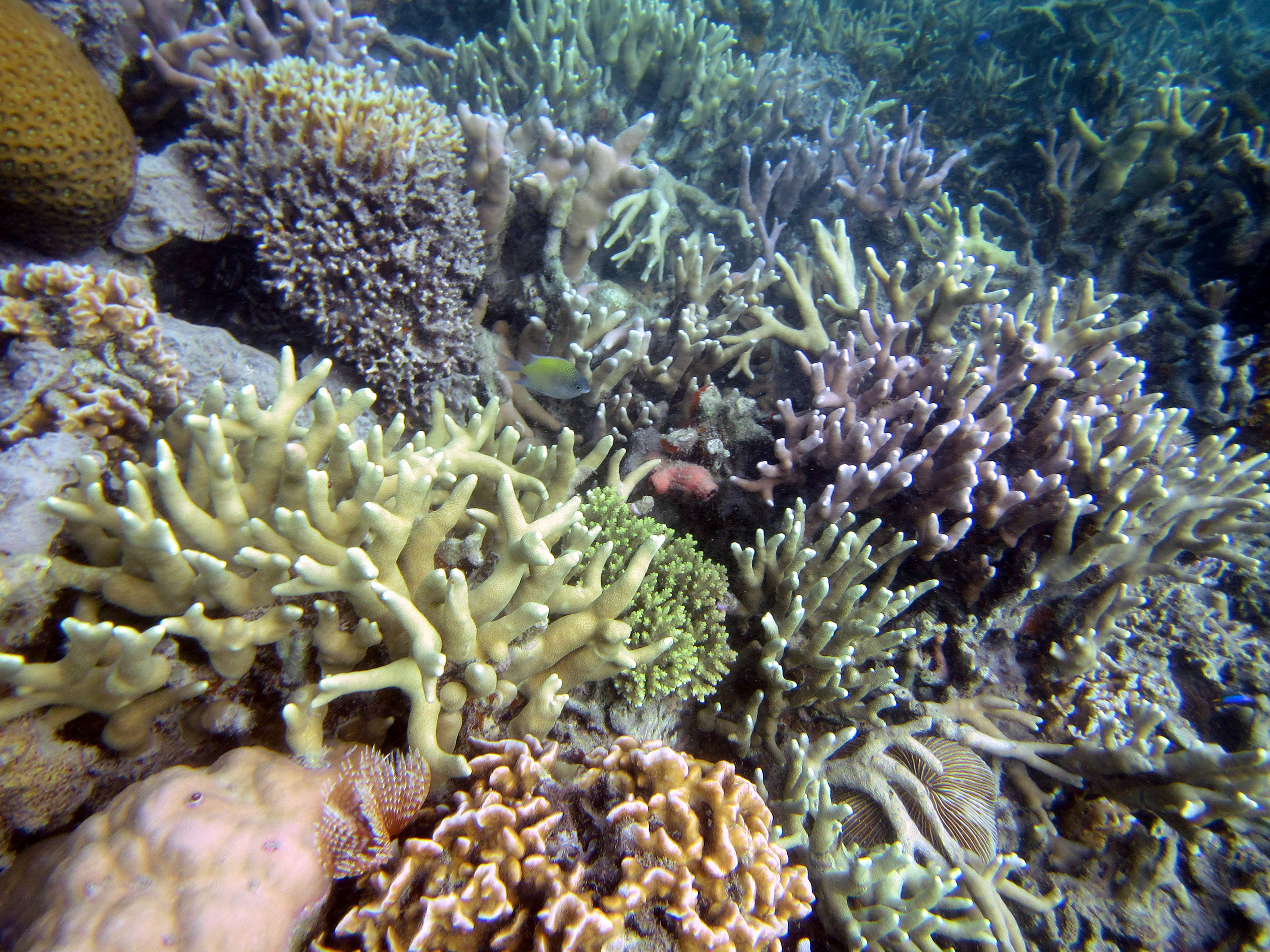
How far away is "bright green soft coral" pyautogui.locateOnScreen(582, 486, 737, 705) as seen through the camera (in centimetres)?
258

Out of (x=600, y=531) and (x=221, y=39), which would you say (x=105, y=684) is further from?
(x=221, y=39)

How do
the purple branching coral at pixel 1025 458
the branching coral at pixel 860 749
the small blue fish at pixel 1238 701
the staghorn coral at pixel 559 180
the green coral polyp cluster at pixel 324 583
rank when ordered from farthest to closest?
the staghorn coral at pixel 559 180
the small blue fish at pixel 1238 701
the purple branching coral at pixel 1025 458
the branching coral at pixel 860 749
the green coral polyp cluster at pixel 324 583

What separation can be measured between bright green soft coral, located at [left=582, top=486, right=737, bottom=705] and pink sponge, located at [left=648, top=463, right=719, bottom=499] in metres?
0.33

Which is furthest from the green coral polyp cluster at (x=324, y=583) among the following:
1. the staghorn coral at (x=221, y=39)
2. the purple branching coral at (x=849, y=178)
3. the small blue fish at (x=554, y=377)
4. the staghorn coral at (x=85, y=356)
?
the purple branching coral at (x=849, y=178)

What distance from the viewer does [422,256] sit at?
3.50 meters

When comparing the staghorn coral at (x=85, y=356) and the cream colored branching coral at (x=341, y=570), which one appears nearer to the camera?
the cream colored branching coral at (x=341, y=570)

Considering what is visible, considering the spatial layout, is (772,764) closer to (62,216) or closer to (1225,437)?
(1225,437)

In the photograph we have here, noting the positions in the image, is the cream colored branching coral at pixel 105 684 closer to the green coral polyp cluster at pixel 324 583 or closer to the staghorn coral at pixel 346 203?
the green coral polyp cluster at pixel 324 583

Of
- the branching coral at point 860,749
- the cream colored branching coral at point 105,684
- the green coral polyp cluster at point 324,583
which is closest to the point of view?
the cream colored branching coral at point 105,684

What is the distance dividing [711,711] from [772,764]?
0.41 m

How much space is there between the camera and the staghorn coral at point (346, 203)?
3318mm

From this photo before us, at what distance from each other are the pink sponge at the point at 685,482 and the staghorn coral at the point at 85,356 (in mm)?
2571

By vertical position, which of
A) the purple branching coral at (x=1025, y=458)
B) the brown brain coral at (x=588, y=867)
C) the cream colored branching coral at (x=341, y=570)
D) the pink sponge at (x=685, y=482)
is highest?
the purple branching coral at (x=1025, y=458)

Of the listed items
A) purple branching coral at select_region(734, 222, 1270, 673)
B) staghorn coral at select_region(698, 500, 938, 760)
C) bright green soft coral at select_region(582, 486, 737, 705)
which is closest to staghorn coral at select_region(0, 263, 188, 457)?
bright green soft coral at select_region(582, 486, 737, 705)
